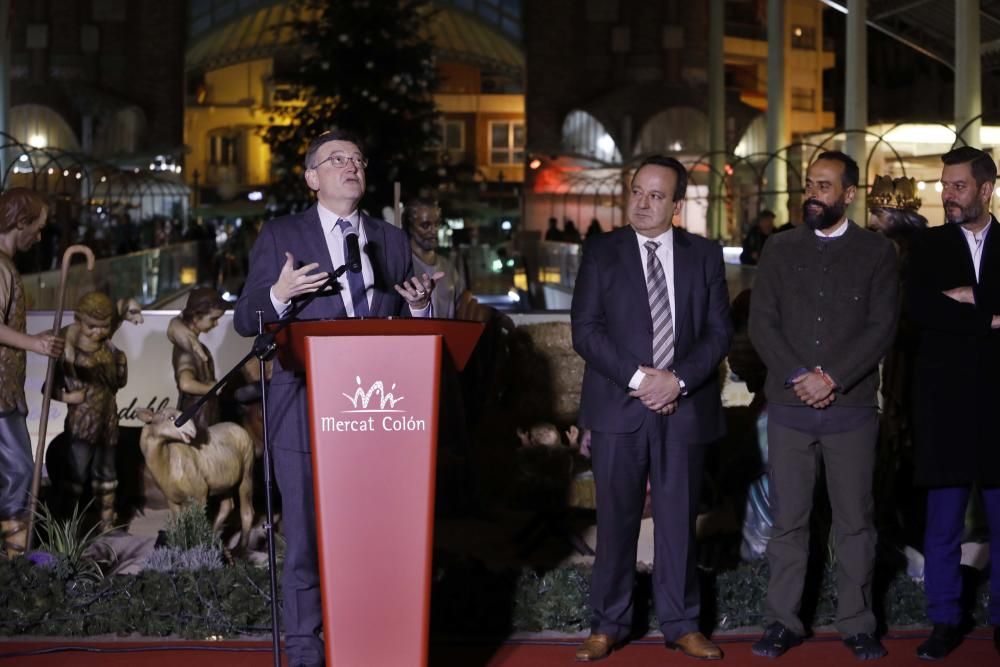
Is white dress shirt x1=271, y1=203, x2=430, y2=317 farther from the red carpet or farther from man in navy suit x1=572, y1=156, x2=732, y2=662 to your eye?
the red carpet

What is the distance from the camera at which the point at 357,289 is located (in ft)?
18.7

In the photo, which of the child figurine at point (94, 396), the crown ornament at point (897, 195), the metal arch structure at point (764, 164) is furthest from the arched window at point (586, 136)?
the child figurine at point (94, 396)

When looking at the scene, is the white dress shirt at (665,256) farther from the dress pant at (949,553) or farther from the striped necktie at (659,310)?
the dress pant at (949,553)

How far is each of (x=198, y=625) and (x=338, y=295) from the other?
70.9 inches

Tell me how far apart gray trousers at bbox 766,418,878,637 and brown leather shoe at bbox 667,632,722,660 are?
347mm

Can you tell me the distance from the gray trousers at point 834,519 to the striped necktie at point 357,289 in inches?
73.6

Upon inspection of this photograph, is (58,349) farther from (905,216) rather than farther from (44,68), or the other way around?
(44,68)

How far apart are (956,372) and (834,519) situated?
0.82 metres

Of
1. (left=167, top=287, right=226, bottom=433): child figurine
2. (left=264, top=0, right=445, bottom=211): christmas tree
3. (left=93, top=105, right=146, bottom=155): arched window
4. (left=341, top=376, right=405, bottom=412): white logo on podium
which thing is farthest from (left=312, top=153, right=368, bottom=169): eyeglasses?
(left=93, top=105, right=146, bottom=155): arched window

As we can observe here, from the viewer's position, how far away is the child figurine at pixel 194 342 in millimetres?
9297

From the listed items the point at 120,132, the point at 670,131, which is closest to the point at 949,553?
the point at 670,131

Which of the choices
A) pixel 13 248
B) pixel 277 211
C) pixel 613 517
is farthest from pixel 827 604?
pixel 277 211

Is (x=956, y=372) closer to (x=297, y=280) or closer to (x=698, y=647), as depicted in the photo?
(x=698, y=647)

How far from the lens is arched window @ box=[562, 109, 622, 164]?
5359 cm
